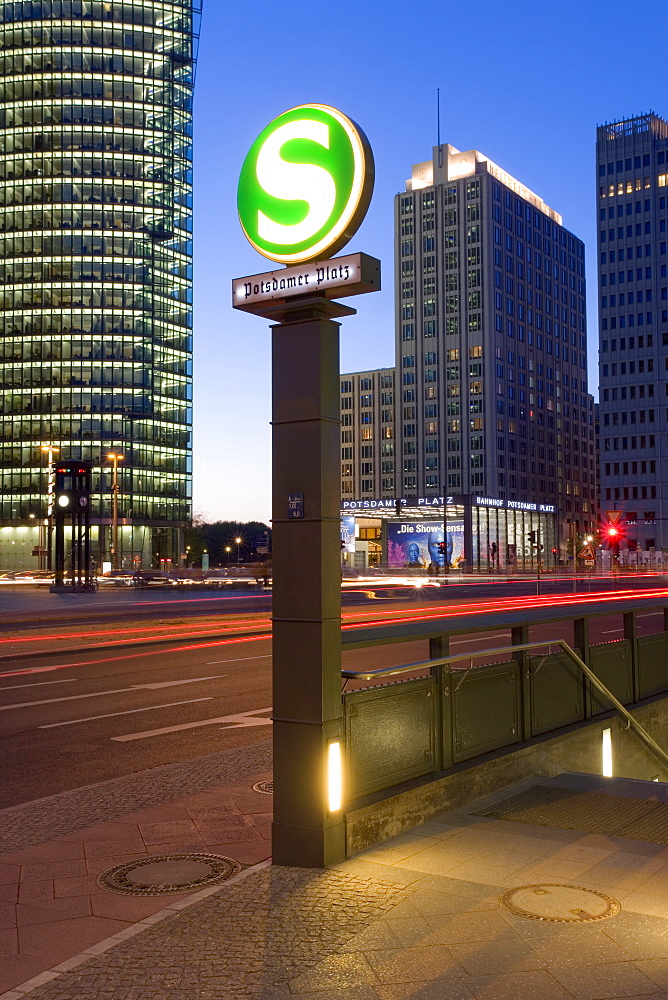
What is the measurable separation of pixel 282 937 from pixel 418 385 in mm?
146937

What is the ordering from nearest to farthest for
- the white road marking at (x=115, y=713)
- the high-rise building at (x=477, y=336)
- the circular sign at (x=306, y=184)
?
1. the circular sign at (x=306, y=184)
2. the white road marking at (x=115, y=713)
3. the high-rise building at (x=477, y=336)

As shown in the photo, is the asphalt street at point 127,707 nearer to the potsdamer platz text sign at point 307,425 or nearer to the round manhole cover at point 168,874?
the round manhole cover at point 168,874

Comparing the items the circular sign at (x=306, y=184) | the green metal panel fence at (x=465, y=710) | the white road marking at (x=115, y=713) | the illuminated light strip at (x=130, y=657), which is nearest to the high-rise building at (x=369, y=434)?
the illuminated light strip at (x=130, y=657)

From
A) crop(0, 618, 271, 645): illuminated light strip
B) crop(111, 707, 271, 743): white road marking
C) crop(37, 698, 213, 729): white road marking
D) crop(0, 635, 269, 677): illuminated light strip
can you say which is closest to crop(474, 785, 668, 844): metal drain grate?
crop(111, 707, 271, 743): white road marking

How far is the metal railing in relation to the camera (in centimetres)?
646

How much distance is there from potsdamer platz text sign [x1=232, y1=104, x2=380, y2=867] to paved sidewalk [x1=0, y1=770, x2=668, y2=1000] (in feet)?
1.66

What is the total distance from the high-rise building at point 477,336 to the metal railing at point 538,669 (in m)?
123

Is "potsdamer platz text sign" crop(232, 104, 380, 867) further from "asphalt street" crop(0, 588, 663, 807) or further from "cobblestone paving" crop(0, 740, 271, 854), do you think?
"asphalt street" crop(0, 588, 663, 807)

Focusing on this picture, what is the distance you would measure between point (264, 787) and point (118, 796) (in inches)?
45.4

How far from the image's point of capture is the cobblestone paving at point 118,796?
678cm

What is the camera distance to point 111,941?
450 centimetres

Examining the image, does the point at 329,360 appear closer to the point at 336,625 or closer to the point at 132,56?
the point at 336,625

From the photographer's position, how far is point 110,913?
504 cm

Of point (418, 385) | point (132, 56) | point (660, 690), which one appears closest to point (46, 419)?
point (132, 56)
